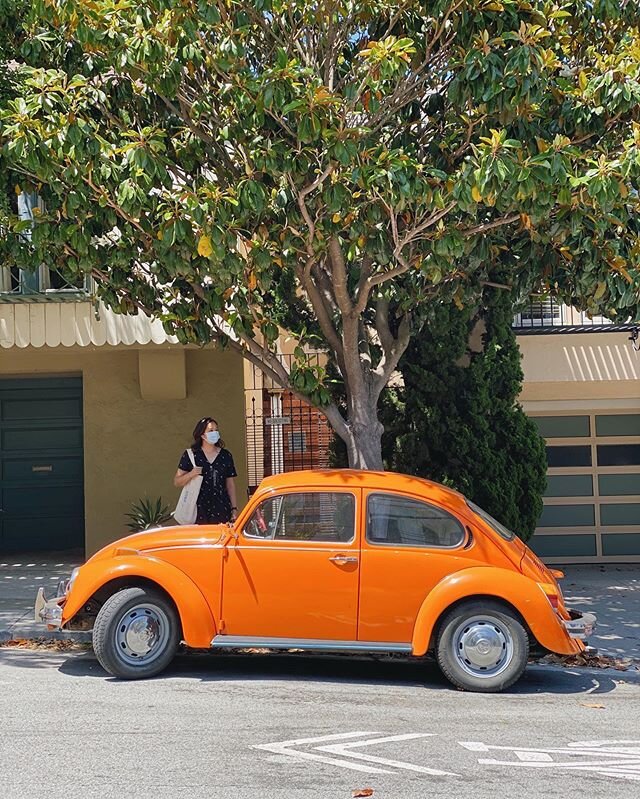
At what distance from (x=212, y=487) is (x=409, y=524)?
3.06 metres

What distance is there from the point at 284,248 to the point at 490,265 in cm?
231

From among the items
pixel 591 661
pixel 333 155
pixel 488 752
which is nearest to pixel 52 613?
pixel 488 752

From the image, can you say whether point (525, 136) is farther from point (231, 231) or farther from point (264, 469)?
point (264, 469)

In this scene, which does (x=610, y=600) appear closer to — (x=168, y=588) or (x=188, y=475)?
(x=188, y=475)

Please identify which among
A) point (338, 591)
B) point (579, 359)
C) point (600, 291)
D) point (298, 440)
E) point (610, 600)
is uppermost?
point (600, 291)

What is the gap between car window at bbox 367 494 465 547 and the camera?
773 centimetres

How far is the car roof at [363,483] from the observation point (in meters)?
7.89

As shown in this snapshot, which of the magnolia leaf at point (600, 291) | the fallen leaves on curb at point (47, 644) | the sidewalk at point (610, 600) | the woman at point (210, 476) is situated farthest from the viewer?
the woman at point (210, 476)

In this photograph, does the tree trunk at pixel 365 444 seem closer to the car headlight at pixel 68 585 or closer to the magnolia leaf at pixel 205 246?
the magnolia leaf at pixel 205 246

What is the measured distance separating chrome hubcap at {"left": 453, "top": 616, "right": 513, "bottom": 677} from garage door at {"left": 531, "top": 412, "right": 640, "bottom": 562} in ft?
22.2

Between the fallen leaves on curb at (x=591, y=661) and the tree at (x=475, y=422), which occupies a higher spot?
the tree at (x=475, y=422)

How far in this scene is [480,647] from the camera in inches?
296

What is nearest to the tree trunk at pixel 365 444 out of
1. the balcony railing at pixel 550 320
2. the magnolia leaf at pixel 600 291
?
the magnolia leaf at pixel 600 291

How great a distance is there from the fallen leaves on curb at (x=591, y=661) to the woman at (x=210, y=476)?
3.43m
